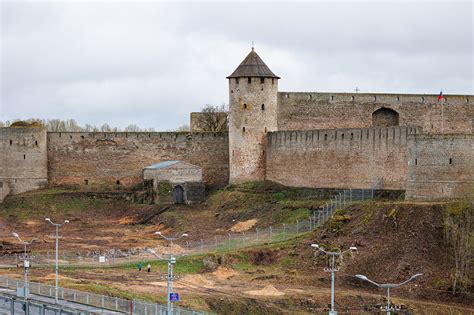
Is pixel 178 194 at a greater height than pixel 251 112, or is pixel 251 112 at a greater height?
pixel 251 112

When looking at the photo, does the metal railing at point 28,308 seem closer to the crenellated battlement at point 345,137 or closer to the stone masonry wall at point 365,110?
the crenellated battlement at point 345,137

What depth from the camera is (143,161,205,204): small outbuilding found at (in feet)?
227

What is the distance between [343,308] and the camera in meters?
45.2

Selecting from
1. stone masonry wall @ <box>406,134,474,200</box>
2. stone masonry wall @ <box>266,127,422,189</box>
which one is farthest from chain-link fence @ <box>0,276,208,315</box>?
stone masonry wall @ <box>266,127,422,189</box>

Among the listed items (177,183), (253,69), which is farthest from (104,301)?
(177,183)

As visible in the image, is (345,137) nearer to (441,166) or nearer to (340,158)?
(340,158)

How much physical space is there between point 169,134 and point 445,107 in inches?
714

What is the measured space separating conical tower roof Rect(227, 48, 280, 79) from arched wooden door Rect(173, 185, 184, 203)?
8028 mm

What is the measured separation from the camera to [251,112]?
217 ft

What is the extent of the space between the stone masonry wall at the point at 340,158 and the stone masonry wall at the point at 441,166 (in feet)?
7.36

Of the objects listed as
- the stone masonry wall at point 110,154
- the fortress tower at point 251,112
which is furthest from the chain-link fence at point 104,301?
the stone masonry wall at point 110,154

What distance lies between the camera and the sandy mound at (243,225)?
192 feet

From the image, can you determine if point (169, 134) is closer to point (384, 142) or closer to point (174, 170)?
point (174, 170)

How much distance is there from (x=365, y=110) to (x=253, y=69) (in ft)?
25.3
